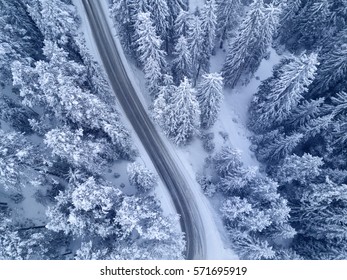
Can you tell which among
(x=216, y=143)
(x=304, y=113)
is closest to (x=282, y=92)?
(x=304, y=113)

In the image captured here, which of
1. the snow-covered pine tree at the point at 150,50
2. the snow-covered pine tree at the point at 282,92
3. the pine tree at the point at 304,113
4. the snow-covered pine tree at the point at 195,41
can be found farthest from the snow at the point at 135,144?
the pine tree at the point at 304,113

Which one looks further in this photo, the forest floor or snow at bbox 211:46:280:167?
snow at bbox 211:46:280:167

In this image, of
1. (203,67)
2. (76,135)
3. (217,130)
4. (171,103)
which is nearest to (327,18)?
(203,67)

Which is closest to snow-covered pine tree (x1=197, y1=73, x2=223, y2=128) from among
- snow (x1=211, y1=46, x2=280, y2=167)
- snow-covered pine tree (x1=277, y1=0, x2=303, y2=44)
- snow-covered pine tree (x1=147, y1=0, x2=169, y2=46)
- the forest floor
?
snow (x1=211, y1=46, x2=280, y2=167)

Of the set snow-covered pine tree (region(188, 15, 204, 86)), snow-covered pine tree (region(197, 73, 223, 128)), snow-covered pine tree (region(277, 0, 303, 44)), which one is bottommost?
snow-covered pine tree (region(197, 73, 223, 128))

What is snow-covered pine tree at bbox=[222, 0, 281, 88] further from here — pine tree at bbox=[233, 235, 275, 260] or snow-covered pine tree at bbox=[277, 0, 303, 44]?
pine tree at bbox=[233, 235, 275, 260]

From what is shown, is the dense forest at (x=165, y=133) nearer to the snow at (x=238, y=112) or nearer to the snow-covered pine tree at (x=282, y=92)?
the snow-covered pine tree at (x=282, y=92)

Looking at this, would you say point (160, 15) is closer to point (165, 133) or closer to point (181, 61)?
point (181, 61)
